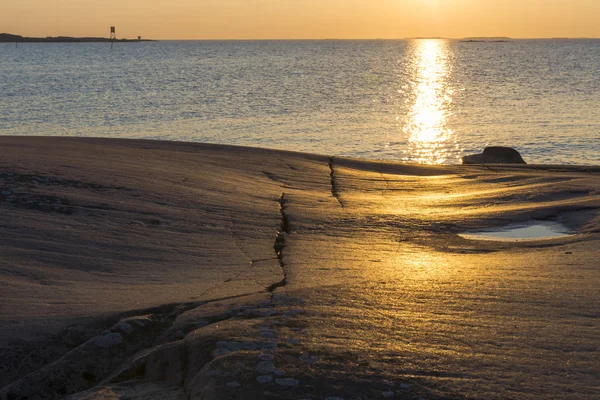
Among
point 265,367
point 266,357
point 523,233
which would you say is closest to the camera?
point 265,367

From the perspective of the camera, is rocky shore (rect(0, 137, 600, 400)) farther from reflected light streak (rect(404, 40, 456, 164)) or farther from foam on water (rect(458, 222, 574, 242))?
reflected light streak (rect(404, 40, 456, 164))

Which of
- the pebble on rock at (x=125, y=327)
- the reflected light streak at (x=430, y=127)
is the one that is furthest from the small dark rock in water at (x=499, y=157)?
the pebble on rock at (x=125, y=327)

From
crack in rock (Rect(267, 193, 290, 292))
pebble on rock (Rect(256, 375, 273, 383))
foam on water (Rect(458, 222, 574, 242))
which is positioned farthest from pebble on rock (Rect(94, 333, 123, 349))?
foam on water (Rect(458, 222, 574, 242))

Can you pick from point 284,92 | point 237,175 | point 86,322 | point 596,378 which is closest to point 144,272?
point 86,322

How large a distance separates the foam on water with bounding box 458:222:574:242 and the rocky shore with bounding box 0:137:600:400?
0.21 meters

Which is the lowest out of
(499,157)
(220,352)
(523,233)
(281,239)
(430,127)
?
(220,352)

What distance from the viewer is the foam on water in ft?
25.7

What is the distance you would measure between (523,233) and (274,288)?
148 inches

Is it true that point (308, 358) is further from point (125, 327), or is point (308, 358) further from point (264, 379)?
point (125, 327)

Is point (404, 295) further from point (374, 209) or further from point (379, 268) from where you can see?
point (374, 209)

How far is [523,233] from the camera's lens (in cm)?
811

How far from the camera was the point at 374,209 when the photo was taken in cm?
935

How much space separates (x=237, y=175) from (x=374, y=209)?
2.39 meters

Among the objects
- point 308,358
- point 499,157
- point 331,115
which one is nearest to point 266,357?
point 308,358
